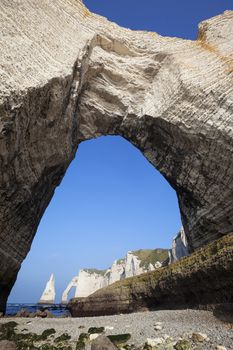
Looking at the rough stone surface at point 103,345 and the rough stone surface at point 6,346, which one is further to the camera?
the rough stone surface at point 6,346

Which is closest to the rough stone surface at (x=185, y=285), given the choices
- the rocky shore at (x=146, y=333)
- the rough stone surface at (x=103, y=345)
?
the rocky shore at (x=146, y=333)

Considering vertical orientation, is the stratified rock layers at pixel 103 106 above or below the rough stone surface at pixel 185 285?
above

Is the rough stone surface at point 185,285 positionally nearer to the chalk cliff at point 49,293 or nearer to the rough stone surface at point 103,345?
the rough stone surface at point 103,345

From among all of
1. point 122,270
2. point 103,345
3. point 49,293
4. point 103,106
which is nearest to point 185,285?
point 103,345

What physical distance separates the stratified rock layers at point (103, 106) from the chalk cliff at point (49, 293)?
417 ft

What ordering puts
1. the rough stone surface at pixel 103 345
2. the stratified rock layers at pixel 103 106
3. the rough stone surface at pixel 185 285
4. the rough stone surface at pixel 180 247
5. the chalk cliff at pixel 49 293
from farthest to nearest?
1. the chalk cliff at pixel 49 293
2. the rough stone surface at pixel 180 247
3. the stratified rock layers at pixel 103 106
4. the rough stone surface at pixel 185 285
5. the rough stone surface at pixel 103 345

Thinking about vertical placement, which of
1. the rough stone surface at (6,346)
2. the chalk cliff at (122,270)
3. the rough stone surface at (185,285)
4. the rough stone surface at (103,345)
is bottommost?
the rough stone surface at (103,345)

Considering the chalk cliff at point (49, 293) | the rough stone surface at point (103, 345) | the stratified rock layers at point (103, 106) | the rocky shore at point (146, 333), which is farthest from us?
the chalk cliff at point (49, 293)

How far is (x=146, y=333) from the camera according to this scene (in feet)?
32.5

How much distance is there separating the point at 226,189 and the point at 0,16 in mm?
17534

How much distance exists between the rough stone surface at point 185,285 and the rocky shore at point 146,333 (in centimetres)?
99

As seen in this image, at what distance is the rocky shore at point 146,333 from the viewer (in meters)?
8.46

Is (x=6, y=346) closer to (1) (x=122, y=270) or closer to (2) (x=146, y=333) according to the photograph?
(2) (x=146, y=333)

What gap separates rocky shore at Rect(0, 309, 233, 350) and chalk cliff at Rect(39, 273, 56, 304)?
136730mm
